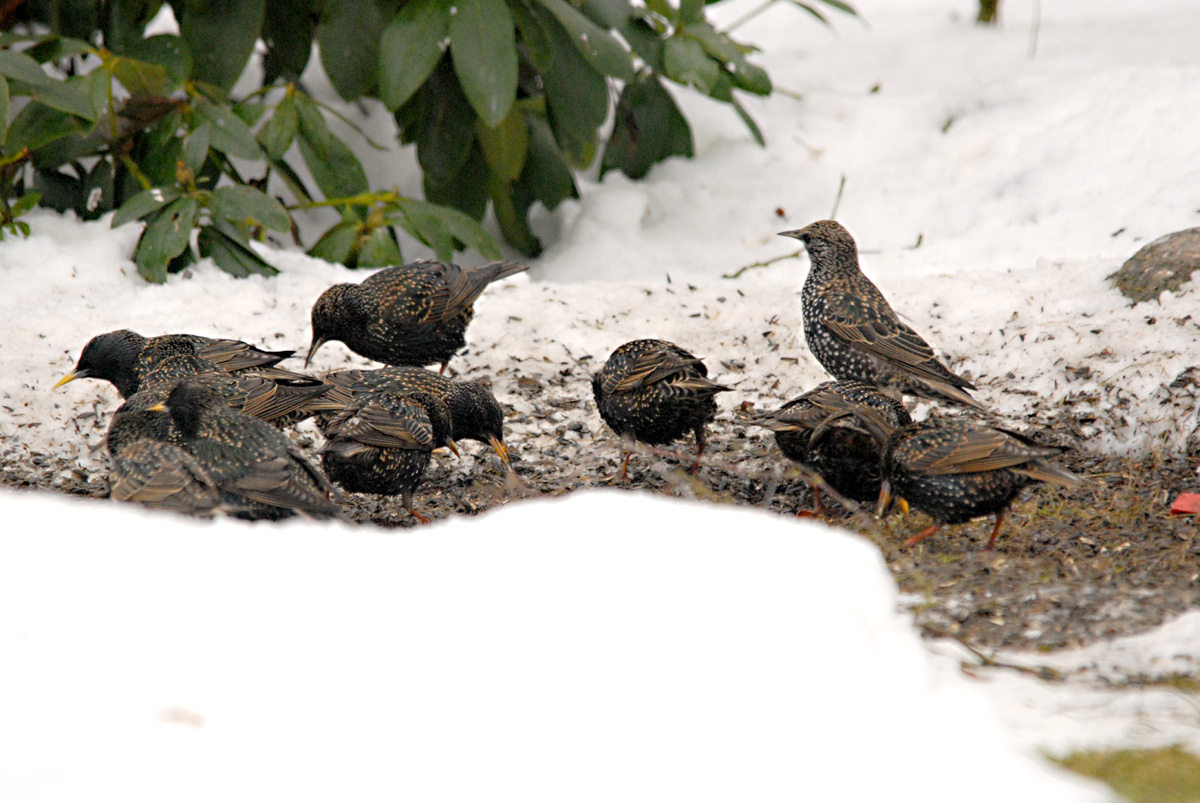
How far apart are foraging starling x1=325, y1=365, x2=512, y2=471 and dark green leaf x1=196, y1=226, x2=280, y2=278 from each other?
1.72 meters

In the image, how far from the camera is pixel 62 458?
5035 millimetres

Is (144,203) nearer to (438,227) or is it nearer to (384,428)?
(438,227)

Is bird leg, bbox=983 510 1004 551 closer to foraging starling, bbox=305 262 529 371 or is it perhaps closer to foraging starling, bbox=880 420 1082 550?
foraging starling, bbox=880 420 1082 550

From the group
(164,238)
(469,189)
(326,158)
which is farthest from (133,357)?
(469,189)

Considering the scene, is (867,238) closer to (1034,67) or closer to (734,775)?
(1034,67)

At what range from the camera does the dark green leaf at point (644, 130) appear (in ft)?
24.9

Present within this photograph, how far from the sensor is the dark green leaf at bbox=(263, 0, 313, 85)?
6809mm

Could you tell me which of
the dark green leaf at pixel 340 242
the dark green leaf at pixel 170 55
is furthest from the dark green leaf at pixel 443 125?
the dark green leaf at pixel 170 55

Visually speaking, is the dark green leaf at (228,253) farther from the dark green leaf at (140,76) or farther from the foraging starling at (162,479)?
the foraging starling at (162,479)

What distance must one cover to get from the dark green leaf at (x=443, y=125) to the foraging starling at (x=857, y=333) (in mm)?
2458

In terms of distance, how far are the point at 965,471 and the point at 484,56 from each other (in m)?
3.54

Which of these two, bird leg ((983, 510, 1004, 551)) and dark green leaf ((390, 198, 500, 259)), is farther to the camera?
dark green leaf ((390, 198, 500, 259))

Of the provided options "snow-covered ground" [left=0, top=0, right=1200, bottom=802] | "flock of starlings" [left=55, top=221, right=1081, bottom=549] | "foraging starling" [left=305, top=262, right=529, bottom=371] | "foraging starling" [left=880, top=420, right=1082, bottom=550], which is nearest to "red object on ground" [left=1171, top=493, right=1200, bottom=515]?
"flock of starlings" [left=55, top=221, right=1081, bottom=549]

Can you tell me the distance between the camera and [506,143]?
6887mm
